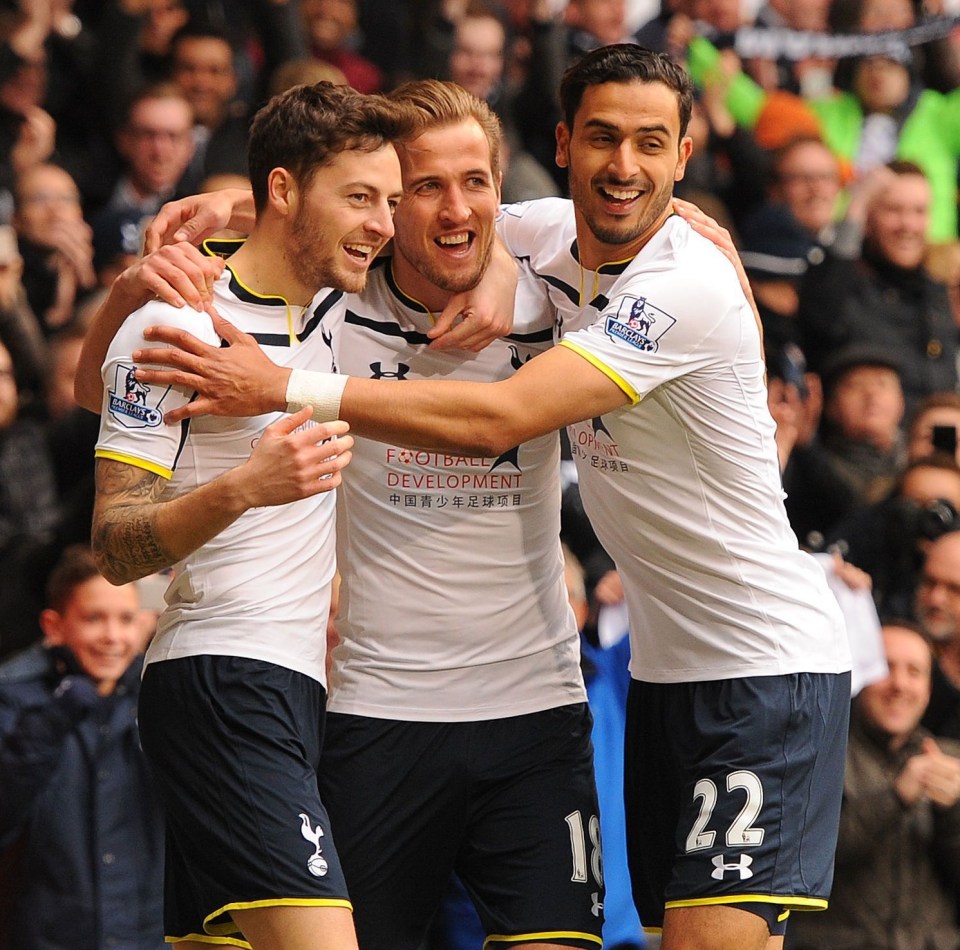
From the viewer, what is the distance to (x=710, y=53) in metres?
11.5

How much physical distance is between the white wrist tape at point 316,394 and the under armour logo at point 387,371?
0.60 m

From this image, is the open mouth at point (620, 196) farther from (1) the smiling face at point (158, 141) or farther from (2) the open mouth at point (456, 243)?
(1) the smiling face at point (158, 141)

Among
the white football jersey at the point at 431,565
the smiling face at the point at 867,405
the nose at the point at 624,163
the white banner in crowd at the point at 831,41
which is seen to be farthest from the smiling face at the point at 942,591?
the white banner in crowd at the point at 831,41

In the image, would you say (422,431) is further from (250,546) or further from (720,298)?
(720,298)

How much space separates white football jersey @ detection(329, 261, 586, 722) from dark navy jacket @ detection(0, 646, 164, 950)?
1.43 meters

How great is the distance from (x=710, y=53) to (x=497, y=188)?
702 cm

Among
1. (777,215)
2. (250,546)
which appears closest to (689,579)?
(250,546)

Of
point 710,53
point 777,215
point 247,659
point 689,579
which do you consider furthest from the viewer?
point 710,53

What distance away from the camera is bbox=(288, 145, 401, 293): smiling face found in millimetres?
4438

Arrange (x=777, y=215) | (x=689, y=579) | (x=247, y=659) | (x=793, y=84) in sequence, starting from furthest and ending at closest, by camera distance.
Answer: (x=793, y=84) → (x=777, y=215) → (x=689, y=579) → (x=247, y=659)

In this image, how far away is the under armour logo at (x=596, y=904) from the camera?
4.73 m

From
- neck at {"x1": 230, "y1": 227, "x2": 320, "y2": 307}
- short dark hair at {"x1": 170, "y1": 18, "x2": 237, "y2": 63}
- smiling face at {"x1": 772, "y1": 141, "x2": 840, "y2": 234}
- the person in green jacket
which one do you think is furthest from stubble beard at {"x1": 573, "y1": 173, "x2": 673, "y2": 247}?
the person in green jacket

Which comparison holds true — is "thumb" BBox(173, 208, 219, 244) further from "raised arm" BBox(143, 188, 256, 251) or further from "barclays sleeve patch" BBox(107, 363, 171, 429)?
"barclays sleeve patch" BBox(107, 363, 171, 429)

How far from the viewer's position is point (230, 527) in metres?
4.35
